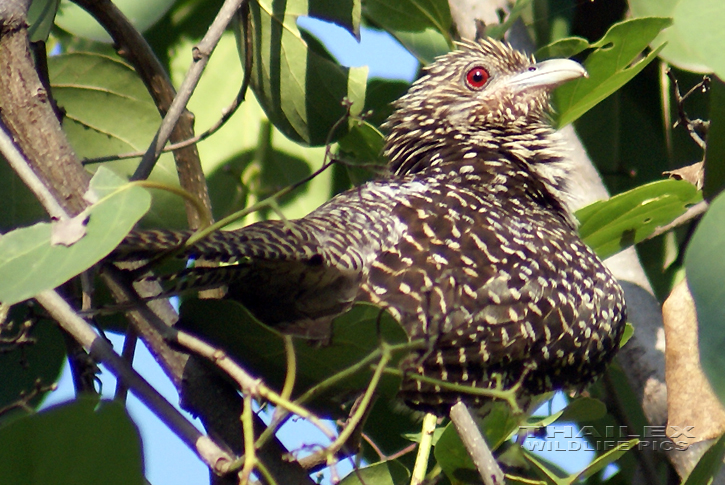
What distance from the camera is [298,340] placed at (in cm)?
181

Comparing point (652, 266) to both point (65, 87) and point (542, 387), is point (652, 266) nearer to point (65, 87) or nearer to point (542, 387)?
point (542, 387)

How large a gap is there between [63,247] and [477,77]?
278cm

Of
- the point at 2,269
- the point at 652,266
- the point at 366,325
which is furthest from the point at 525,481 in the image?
the point at 652,266

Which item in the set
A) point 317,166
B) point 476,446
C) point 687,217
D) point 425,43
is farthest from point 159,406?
point 425,43

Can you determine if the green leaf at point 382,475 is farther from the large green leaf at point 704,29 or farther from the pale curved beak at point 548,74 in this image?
the pale curved beak at point 548,74

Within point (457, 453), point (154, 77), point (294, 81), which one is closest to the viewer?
point (457, 453)

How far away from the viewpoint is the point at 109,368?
4.84 ft

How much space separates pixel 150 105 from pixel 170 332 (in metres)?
1.66

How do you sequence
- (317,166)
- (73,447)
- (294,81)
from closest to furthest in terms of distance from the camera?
(73,447) → (294,81) → (317,166)

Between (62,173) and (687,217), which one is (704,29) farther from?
(62,173)

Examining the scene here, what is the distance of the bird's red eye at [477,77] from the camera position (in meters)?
3.87

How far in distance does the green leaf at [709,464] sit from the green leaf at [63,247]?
138cm

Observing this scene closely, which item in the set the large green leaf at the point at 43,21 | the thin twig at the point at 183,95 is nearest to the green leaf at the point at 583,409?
the thin twig at the point at 183,95

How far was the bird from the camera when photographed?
6.82 feet
